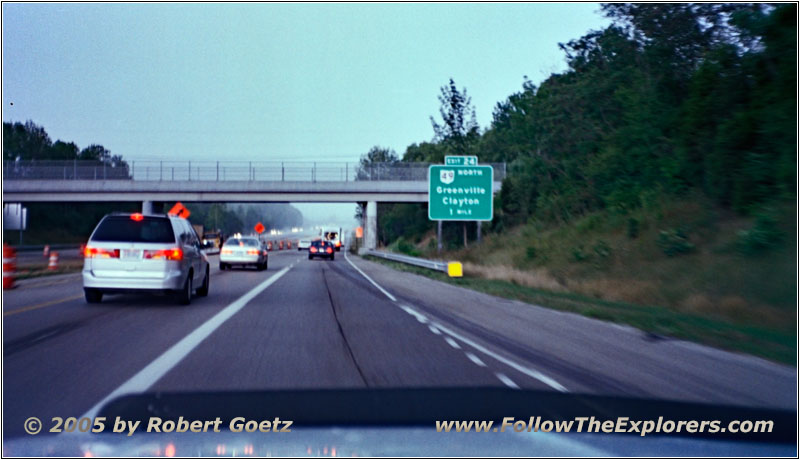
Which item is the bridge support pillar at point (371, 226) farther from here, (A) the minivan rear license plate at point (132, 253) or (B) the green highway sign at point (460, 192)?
(A) the minivan rear license plate at point (132, 253)

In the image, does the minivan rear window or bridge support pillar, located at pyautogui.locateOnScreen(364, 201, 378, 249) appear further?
bridge support pillar, located at pyautogui.locateOnScreen(364, 201, 378, 249)

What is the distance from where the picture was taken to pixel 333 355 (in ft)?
32.8

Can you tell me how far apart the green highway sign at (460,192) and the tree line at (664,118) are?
21.5ft

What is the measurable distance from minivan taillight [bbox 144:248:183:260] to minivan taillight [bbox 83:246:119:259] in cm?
62

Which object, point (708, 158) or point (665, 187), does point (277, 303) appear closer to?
point (708, 158)

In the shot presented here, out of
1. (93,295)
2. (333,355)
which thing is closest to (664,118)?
(93,295)

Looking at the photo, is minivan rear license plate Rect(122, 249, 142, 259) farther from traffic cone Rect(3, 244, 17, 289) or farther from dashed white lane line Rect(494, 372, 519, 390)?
dashed white lane line Rect(494, 372, 519, 390)

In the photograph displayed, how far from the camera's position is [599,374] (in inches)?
352

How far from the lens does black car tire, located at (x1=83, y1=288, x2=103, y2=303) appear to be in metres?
16.0

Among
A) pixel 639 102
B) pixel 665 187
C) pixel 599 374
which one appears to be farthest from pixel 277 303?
pixel 639 102

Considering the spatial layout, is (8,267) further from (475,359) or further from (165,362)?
(475,359)

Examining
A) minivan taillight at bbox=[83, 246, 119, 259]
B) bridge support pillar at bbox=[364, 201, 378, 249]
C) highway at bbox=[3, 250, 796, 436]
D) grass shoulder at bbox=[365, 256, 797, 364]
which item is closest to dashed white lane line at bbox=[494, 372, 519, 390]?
highway at bbox=[3, 250, 796, 436]

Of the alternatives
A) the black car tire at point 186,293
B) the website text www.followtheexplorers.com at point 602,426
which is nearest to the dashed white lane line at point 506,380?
the website text www.followtheexplorers.com at point 602,426

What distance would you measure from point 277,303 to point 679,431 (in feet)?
41.2
